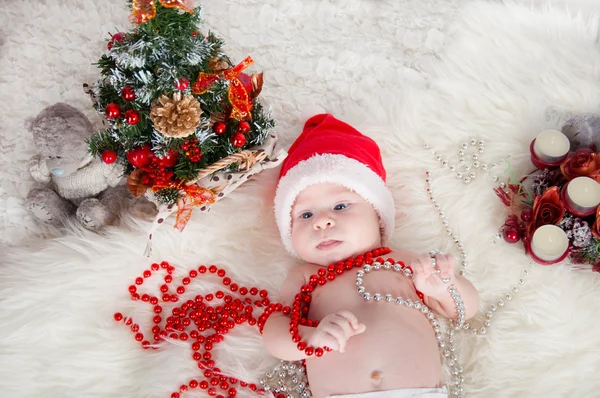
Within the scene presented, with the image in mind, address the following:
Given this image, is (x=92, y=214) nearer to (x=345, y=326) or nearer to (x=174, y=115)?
(x=174, y=115)

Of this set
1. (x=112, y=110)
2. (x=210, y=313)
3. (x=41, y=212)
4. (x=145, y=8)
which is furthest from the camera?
(x=41, y=212)

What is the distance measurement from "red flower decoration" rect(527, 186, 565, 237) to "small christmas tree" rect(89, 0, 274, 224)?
0.70 m

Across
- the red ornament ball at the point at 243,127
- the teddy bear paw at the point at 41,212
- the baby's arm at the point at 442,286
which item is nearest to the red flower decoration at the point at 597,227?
the baby's arm at the point at 442,286

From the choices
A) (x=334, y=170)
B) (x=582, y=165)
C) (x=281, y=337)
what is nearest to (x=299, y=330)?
(x=281, y=337)

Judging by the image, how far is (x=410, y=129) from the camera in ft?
5.21

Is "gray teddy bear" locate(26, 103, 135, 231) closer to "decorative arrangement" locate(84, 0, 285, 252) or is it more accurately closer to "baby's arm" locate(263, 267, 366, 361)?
"decorative arrangement" locate(84, 0, 285, 252)

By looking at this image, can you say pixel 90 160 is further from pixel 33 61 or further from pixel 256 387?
pixel 256 387

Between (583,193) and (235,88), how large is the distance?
0.87 m

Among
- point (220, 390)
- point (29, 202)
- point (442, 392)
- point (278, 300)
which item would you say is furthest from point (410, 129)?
point (29, 202)

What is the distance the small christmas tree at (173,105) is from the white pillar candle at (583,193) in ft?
2.47

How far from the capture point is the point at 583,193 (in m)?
1.39

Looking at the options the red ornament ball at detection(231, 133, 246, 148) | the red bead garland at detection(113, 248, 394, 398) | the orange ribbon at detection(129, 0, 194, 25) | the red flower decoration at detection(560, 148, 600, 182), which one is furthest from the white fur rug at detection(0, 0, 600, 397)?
the orange ribbon at detection(129, 0, 194, 25)

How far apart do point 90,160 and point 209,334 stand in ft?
1.74

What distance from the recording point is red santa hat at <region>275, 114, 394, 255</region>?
1.33m
